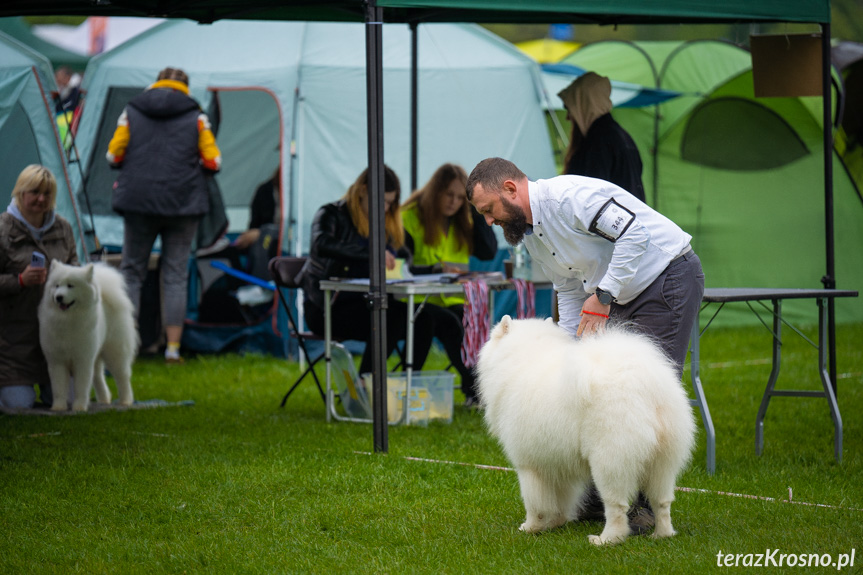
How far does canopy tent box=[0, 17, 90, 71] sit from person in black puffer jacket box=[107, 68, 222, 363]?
927cm

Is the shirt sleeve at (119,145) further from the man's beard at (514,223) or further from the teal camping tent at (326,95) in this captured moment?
the man's beard at (514,223)

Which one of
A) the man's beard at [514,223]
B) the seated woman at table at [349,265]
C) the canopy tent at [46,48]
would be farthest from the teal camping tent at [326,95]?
the canopy tent at [46,48]

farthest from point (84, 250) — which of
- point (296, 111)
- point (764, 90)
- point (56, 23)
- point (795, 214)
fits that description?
point (56, 23)

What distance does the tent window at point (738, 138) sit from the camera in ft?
34.4

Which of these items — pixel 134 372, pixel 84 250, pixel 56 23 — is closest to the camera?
pixel 84 250

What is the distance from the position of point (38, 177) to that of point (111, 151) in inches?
77.8

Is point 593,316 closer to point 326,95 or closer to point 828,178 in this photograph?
point 828,178

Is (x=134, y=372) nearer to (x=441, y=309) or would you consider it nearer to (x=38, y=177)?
(x=38, y=177)

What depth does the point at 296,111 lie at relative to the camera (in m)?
8.84

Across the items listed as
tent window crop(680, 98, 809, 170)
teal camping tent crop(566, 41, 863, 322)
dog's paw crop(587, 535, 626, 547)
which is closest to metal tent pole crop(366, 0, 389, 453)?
dog's paw crop(587, 535, 626, 547)

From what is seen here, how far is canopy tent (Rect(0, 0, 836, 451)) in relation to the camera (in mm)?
4691

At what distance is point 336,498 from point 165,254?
455 cm

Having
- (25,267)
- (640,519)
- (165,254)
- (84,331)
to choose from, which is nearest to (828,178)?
(640,519)

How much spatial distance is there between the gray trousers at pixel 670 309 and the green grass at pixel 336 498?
0.67 m
